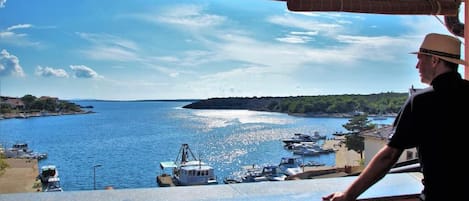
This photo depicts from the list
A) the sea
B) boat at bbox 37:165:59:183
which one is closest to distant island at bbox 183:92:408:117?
the sea

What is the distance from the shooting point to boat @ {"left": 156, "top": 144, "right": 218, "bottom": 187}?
4.52 metres

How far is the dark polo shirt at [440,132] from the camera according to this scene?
1.11 metres

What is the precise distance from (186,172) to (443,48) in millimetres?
3771

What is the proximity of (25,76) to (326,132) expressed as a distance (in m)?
3.66

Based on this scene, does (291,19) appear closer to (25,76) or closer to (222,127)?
(222,127)

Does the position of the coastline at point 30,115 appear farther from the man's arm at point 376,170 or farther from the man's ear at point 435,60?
the man's ear at point 435,60

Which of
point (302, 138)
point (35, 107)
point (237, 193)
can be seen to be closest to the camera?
point (237, 193)

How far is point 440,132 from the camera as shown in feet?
3.66

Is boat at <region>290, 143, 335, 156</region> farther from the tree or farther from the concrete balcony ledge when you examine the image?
the concrete balcony ledge

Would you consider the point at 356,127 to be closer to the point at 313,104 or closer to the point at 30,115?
the point at 313,104

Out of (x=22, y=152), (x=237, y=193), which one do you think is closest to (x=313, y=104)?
(x=237, y=193)

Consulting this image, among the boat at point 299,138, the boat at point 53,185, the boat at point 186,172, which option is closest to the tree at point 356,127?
the boat at point 299,138

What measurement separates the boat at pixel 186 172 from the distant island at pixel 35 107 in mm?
1154

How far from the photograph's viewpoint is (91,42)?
5.79 meters
